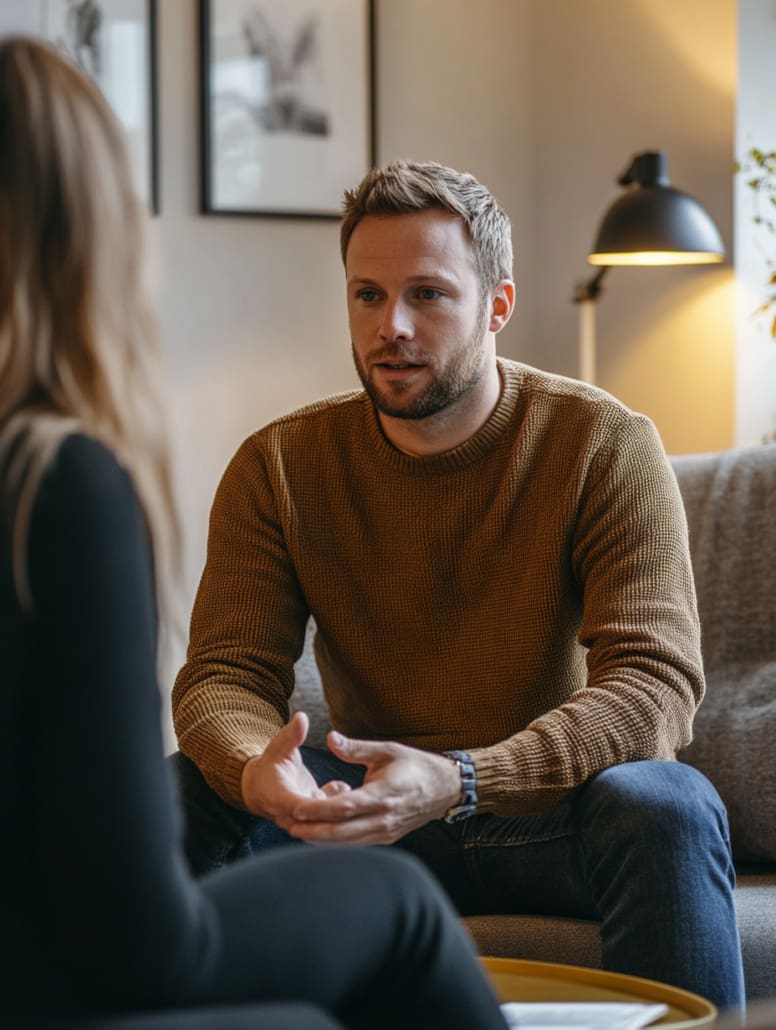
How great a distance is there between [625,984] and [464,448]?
838 millimetres

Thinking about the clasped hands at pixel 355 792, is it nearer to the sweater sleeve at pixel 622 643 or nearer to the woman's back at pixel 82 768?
the sweater sleeve at pixel 622 643

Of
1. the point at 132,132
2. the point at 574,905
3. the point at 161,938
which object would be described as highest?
the point at 132,132

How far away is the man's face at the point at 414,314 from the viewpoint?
198 cm

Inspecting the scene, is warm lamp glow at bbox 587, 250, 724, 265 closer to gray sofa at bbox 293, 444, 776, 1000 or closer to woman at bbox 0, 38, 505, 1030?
gray sofa at bbox 293, 444, 776, 1000

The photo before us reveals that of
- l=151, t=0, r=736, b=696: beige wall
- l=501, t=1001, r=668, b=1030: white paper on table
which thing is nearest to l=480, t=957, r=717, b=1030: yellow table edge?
l=501, t=1001, r=668, b=1030: white paper on table

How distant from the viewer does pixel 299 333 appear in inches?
136

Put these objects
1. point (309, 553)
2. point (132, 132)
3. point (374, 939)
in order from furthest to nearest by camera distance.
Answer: point (132, 132)
point (309, 553)
point (374, 939)

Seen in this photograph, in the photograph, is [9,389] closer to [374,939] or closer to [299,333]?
[374,939]

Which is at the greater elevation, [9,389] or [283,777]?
[9,389]

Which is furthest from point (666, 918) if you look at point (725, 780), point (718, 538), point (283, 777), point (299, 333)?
point (299, 333)

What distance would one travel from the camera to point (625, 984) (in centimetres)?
133

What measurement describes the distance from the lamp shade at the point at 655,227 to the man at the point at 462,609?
3.19 feet

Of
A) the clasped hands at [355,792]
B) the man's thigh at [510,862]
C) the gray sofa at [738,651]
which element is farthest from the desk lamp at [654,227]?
the clasped hands at [355,792]

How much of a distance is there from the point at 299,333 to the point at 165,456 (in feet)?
8.22
